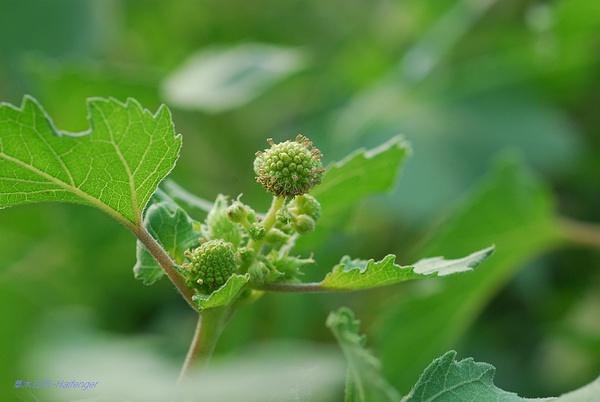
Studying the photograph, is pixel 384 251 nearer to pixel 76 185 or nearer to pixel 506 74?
pixel 506 74

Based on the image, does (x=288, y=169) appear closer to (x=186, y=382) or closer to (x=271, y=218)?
(x=271, y=218)

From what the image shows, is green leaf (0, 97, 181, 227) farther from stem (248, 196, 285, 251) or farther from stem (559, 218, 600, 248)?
stem (559, 218, 600, 248)

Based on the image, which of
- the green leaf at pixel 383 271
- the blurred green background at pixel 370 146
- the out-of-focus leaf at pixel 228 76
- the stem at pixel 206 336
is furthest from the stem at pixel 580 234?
the stem at pixel 206 336

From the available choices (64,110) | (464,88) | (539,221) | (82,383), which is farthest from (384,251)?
(82,383)

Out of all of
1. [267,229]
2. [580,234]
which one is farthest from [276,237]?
[580,234]

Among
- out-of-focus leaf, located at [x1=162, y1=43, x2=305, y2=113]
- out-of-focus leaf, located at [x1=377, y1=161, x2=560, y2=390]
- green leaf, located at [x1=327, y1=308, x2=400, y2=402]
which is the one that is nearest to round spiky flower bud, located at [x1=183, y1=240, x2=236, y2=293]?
green leaf, located at [x1=327, y1=308, x2=400, y2=402]

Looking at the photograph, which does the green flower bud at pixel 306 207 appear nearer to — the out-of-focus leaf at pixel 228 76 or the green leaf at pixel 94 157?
the green leaf at pixel 94 157
